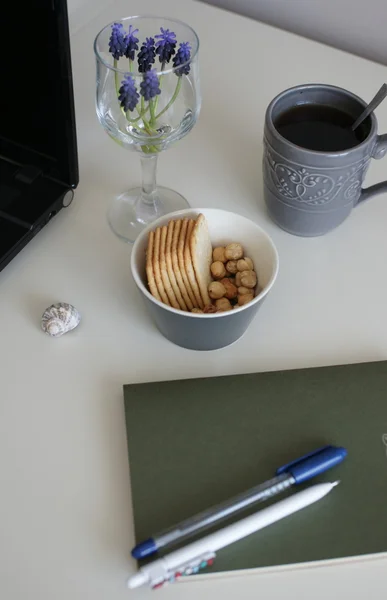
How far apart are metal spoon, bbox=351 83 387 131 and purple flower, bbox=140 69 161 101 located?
0.20 metres

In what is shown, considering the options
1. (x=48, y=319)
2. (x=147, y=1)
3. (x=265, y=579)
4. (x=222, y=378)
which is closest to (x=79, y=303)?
(x=48, y=319)

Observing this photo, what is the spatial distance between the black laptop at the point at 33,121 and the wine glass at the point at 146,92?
4 centimetres

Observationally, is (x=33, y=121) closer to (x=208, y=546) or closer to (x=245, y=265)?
(x=245, y=265)

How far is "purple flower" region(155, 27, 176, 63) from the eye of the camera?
0.55 metres

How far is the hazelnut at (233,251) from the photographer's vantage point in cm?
58

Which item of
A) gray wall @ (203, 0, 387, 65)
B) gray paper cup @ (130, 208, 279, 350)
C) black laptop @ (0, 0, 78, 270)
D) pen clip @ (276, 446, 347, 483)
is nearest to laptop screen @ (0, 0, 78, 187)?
black laptop @ (0, 0, 78, 270)

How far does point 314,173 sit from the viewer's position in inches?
23.1

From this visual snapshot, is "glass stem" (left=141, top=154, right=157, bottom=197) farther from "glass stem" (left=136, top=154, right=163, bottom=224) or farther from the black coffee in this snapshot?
the black coffee

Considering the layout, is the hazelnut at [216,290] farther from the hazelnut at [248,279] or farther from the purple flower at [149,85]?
the purple flower at [149,85]

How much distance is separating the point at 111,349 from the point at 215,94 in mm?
392

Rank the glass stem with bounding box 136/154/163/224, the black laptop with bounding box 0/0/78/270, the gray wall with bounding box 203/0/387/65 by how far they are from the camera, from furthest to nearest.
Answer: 1. the gray wall with bounding box 203/0/387/65
2. the glass stem with bounding box 136/154/163/224
3. the black laptop with bounding box 0/0/78/270

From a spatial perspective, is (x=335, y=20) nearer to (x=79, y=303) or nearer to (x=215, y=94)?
(x=215, y=94)

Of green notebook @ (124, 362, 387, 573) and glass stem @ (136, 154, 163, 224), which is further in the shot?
glass stem @ (136, 154, 163, 224)

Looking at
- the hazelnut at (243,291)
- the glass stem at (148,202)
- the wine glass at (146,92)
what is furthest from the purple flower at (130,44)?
the hazelnut at (243,291)
